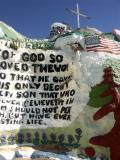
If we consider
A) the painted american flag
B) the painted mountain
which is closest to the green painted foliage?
the painted mountain

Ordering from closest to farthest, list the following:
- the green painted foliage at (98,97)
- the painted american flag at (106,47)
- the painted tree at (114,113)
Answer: the painted tree at (114,113)
the green painted foliage at (98,97)
the painted american flag at (106,47)

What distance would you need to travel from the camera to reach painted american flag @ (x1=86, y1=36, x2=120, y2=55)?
16.5 m

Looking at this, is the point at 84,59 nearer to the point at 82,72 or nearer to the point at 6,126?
the point at 82,72

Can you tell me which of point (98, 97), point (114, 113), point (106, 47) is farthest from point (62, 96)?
point (106, 47)

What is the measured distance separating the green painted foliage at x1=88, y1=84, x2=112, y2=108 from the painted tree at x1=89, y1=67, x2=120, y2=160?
0.25ft

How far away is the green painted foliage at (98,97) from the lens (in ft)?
52.1

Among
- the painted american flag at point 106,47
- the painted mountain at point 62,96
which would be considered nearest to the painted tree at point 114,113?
the painted mountain at point 62,96

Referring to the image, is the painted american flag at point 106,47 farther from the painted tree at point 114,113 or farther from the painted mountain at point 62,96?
the painted tree at point 114,113

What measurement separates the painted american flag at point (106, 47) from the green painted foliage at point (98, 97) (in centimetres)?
136

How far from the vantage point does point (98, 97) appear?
15938mm

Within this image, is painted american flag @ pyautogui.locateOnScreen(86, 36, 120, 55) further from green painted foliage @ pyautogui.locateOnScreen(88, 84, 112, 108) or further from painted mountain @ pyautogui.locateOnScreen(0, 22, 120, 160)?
green painted foliage @ pyautogui.locateOnScreen(88, 84, 112, 108)

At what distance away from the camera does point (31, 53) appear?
54.1 feet

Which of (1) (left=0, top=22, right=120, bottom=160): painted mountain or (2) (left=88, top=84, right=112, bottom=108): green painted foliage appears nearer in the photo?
(1) (left=0, top=22, right=120, bottom=160): painted mountain

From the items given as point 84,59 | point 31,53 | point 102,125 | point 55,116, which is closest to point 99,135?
point 102,125
